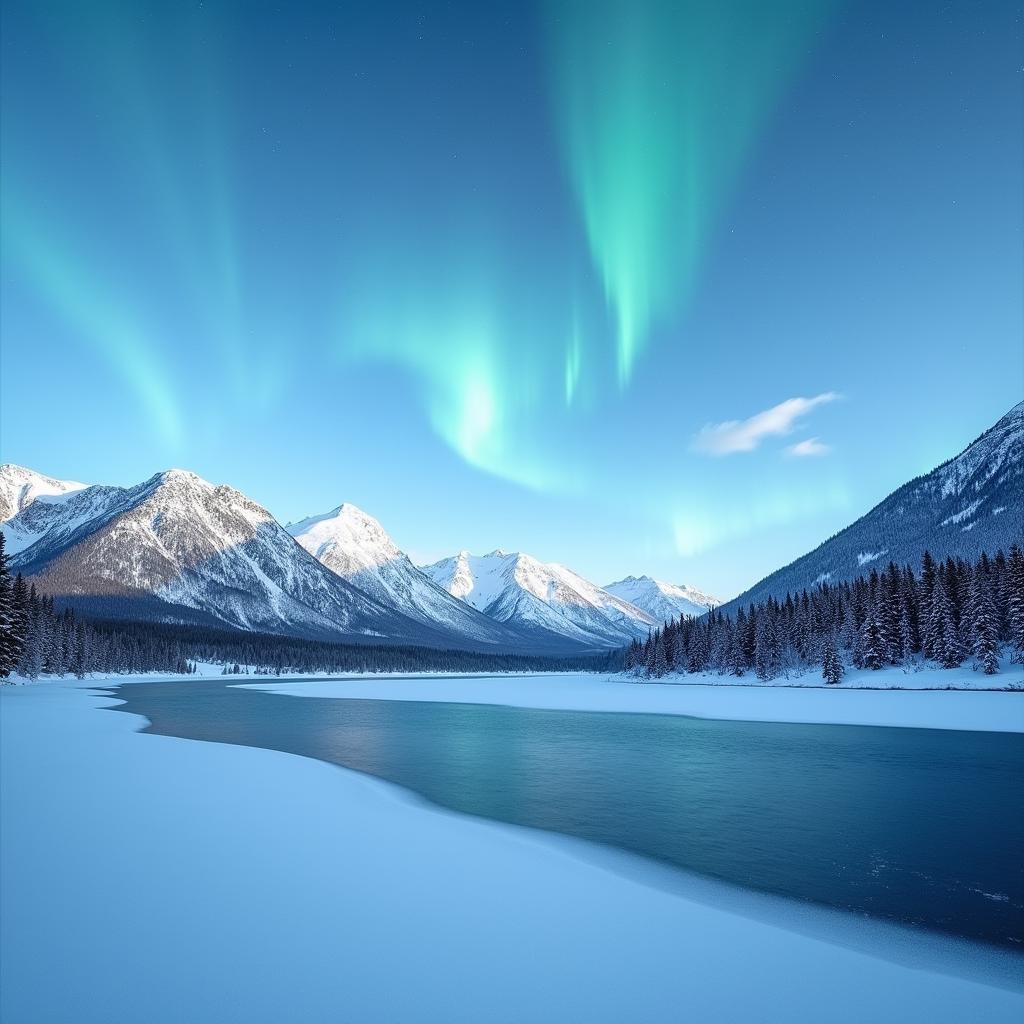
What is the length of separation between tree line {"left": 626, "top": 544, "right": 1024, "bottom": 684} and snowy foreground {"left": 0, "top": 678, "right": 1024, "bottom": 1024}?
84270 mm

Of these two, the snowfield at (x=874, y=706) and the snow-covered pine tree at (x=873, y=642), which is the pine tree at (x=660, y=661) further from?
the snowfield at (x=874, y=706)

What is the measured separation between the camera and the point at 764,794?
72.1ft

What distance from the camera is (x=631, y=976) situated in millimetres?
8711

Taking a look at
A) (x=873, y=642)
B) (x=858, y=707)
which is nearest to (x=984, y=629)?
(x=873, y=642)

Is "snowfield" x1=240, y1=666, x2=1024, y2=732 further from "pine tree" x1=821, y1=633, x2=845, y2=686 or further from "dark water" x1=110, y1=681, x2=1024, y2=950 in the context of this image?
"dark water" x1=110, y1=681, x2=1024, y2=950

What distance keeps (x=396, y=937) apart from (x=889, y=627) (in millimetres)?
101485

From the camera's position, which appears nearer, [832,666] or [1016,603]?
[1016,603]

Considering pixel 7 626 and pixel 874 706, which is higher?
pixel 7 626

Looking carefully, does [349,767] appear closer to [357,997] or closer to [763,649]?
[357,997]

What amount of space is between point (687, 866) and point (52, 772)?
2355 centimetres

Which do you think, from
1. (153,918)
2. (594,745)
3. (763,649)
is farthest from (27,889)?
(763,649)

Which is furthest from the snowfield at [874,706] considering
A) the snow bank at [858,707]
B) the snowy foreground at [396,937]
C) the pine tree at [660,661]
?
the pine tree at [660,661]

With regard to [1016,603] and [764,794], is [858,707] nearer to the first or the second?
[1016,603]

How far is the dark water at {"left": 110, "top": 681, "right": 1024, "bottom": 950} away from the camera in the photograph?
1334 centimetres
